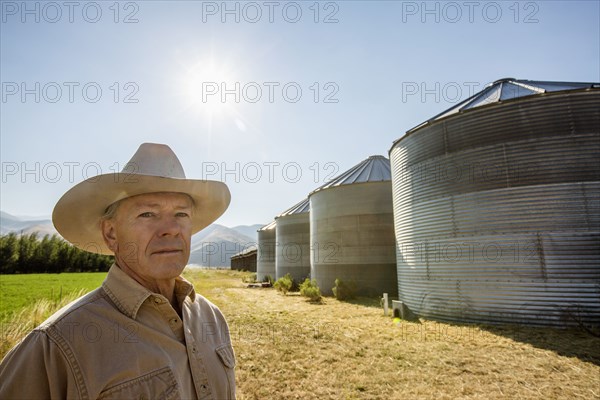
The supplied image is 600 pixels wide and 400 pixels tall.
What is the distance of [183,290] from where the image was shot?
8.51 ft

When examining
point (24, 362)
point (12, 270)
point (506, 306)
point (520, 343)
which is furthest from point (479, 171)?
point (12, 270)

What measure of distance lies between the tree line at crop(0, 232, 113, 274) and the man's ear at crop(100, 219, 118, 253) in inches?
2661

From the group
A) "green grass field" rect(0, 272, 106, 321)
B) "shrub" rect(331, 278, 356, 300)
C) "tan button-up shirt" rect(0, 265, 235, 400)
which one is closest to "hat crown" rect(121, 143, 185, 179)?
"tan button-up shirt" rect(0, 265, 235, 400)

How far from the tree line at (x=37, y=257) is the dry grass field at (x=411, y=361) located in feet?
207

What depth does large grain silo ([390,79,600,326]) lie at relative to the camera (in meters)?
9.20

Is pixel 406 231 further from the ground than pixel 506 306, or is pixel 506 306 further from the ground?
pixel 406 231

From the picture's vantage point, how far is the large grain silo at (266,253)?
3369cm

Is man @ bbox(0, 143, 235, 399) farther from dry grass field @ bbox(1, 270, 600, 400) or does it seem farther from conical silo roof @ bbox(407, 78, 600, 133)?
conical silo roof @ bbox(407, 78, 600, 133)

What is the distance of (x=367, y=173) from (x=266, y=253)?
1818 cm

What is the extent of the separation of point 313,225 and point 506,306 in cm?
1370

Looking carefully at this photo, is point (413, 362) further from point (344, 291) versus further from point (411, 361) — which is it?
point (344, 291)

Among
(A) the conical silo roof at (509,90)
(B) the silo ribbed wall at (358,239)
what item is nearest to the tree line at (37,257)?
(B) the silo ribbed wall at (358,239)

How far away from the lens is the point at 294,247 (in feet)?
87.6

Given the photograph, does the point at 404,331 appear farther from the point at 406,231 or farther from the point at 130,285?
the point at 130,285
